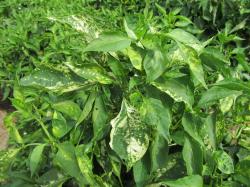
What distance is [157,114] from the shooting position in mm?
1594

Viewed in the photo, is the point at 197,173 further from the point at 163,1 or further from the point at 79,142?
the point at 163,1

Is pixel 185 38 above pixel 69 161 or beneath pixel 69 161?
above

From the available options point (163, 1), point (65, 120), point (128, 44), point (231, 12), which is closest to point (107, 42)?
point (128, 44)

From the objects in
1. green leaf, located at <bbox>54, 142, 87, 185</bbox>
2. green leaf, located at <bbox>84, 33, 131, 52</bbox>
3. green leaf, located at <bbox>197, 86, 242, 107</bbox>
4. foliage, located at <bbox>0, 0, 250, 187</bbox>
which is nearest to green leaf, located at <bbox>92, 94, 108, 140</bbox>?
foliage, located at <bbox>0, 0, 250, 187</bbox>

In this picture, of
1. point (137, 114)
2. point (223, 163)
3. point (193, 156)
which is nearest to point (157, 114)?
point (137, 114)

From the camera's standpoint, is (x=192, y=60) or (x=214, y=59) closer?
(x=192, y=60)

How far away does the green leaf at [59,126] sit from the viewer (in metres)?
1.73

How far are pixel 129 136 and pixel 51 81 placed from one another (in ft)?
1.10

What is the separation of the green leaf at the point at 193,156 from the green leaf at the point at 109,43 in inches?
16.0

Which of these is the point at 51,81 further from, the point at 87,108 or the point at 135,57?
the point at 135,57

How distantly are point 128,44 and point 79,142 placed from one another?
0.46 m

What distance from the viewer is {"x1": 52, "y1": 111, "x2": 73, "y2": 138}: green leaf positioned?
1.73 m

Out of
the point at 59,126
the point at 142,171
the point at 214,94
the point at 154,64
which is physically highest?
the point at 154,64

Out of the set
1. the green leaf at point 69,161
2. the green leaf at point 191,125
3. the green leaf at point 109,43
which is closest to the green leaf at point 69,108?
the green leaf at point 69,161
